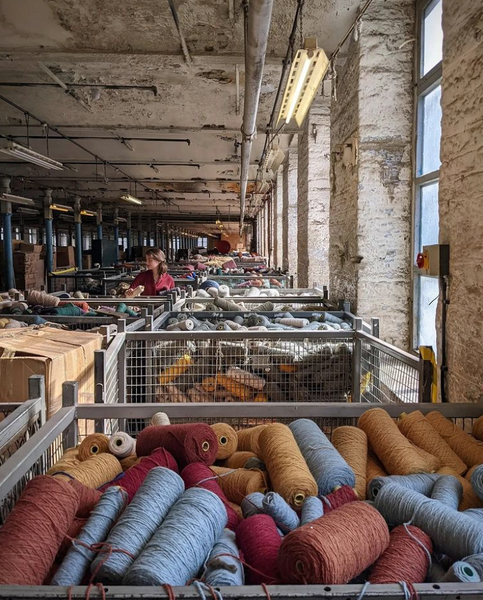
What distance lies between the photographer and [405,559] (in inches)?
45.5

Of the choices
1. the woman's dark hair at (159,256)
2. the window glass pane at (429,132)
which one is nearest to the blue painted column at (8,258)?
the woman's dark hair at (159,256)

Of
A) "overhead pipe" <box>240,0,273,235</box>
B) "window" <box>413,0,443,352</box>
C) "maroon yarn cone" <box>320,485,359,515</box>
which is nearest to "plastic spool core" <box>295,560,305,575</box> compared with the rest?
"maroon yarn cone" <box>320,485,359,515</box>

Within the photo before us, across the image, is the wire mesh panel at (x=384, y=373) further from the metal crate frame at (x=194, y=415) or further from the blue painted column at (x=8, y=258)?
the blue painted column at (x=8, y=258)

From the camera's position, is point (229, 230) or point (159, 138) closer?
point (159, 138)

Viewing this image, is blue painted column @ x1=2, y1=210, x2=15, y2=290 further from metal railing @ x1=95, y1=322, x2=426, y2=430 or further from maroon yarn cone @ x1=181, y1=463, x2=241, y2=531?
maroon yarn cone @ x1=181, y1=463, x2=241, y2=531

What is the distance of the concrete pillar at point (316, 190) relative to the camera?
786cm

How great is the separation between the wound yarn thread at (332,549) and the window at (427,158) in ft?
11.0

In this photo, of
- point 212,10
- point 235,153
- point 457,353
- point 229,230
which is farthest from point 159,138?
point 229,230

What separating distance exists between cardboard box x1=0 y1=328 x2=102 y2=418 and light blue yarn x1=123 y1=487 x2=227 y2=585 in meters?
1.41

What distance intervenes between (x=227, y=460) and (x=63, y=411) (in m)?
0.63

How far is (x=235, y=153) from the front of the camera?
11078 mm

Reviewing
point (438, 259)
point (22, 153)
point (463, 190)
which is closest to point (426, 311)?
Result: point (438, 259)

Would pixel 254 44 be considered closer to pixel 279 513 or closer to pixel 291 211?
pixel 279 513

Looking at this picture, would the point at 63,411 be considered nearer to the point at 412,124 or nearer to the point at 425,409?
the point at 425,409
